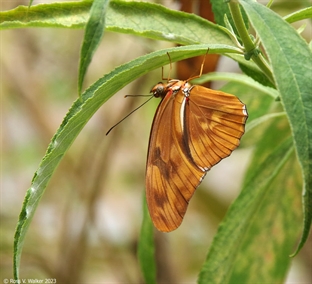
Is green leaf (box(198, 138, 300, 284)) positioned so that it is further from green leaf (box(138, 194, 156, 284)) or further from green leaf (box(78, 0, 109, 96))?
green leaf (box(78, 0, 109, 96))

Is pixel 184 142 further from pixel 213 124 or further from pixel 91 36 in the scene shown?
pixel 91 36

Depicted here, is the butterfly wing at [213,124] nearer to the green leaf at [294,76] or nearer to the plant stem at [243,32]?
the plant stem at [243,32]

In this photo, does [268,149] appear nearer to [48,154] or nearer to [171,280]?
[48,154]

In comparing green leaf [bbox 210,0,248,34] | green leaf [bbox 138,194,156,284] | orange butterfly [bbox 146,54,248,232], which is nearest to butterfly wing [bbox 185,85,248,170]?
orange butterfly [bbox 146,54,248,232]

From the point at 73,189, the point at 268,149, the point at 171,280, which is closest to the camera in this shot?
the point at 268,149

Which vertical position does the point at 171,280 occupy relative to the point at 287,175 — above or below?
above

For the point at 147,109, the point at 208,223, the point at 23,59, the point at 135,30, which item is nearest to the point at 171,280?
the point at 208,223

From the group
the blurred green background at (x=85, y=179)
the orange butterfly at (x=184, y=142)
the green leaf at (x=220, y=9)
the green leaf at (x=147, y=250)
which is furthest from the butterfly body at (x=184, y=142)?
the blurred green background at (x=85, y=179)
